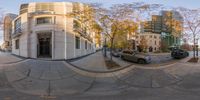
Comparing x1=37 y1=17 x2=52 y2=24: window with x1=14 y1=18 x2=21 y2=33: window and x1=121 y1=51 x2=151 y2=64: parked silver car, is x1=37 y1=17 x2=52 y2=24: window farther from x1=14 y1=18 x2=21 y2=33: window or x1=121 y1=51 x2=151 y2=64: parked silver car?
x1=121 y1=51 x2=151 y2=64: parked silver car

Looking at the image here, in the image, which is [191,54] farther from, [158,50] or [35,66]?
[35,66]

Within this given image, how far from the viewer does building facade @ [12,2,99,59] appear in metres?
1.96

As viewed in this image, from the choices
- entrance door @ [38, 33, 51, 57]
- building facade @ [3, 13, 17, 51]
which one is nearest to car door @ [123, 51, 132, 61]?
entrance door @ [38, 33, 51, 57]

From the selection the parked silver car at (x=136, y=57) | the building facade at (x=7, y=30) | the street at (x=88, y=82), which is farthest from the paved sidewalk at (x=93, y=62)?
the building facade at (x=7, y=30)

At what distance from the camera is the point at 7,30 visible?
7.97 ft

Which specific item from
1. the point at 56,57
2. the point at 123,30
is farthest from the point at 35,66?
the point at 123,30

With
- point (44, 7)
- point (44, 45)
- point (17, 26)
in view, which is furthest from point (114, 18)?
point (17, 26)

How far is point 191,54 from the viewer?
8.29ft

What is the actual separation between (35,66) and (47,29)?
637 millimetres

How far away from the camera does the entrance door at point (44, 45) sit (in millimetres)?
1875

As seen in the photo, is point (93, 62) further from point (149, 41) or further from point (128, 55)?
point (149, 41)

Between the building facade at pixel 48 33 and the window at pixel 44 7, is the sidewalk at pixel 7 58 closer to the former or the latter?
the building facade at pixel 48 33

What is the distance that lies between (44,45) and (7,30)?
0.81 meters

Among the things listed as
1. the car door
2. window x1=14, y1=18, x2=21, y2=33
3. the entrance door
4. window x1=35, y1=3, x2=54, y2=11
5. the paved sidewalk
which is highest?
window x1=35, y1=3, x2=54, y2=11
